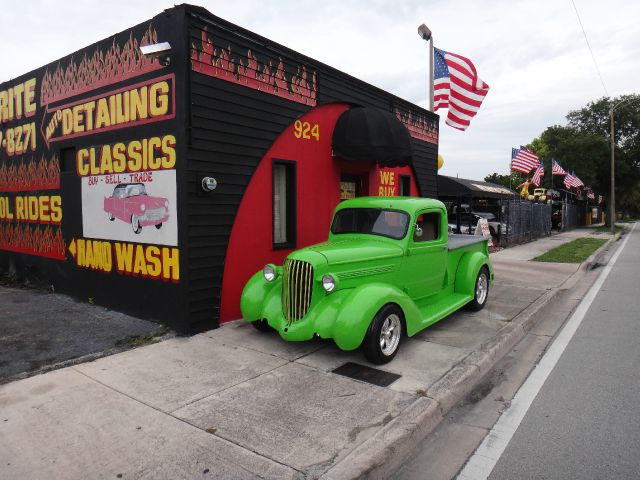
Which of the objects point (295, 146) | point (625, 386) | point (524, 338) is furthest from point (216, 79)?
point (625, 386)

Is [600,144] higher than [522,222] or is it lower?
higher

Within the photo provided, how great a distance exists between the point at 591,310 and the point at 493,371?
163 inches

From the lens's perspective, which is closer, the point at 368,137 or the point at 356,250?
the point at 356,250

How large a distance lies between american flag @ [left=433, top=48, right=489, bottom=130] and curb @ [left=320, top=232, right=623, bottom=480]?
7.87m

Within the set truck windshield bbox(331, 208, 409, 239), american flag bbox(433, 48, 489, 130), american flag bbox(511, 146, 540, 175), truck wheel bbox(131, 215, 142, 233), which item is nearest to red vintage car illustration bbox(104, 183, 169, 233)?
truck wheel bbox(131, 215, 142, 233)

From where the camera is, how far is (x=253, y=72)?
6801mm

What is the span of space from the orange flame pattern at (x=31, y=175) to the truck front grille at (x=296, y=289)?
5.61 m

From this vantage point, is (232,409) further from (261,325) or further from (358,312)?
(261,325)

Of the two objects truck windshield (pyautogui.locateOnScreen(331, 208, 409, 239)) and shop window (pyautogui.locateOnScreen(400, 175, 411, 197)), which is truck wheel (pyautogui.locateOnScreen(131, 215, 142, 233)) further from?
shop window (pyautogui.locateOnScreen(400, 175, 411, 197))

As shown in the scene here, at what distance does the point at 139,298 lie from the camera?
6.65 m

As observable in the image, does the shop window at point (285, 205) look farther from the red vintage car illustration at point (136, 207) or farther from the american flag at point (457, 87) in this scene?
the american flag at point (457, 87)

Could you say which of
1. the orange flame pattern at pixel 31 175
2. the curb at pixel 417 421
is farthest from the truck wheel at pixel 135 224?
the curb at pixel 417 421

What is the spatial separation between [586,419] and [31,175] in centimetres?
1016

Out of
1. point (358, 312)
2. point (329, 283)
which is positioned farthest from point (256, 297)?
point (358, 312)
